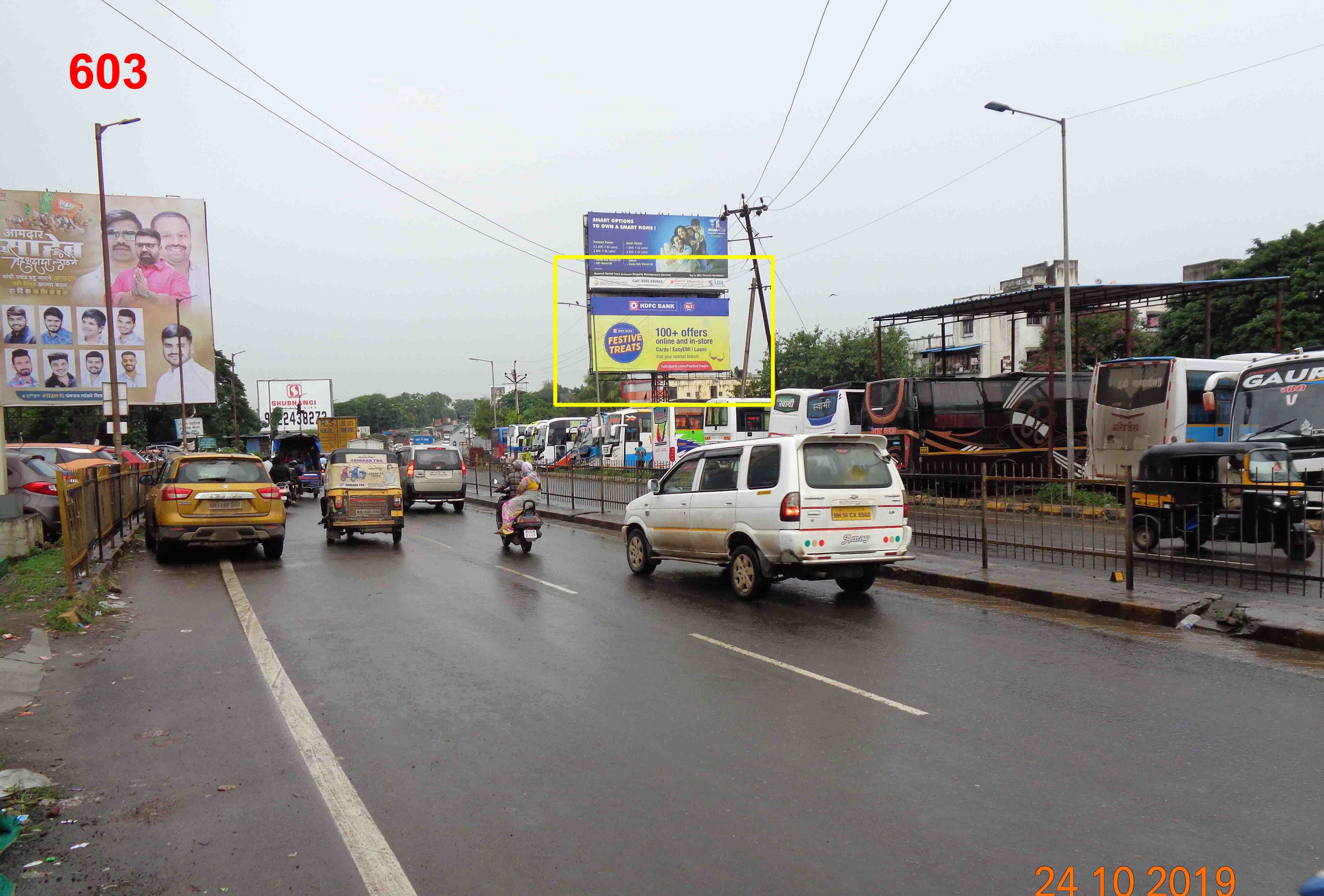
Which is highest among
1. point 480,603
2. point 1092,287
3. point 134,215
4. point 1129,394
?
point 134,215

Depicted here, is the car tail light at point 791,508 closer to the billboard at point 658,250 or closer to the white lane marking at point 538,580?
the white lane marking at point 538,580

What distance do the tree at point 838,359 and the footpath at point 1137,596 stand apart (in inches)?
1556

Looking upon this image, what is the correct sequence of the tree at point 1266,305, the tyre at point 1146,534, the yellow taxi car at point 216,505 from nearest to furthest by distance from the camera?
the tyre at point 1146,534 < the yellow taxi car at point 216,505 < the tree at point 1266,305

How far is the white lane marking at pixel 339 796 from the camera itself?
3684 mm

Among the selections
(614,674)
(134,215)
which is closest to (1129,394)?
(614,674)

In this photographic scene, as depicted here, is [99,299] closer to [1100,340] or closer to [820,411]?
[820,411]

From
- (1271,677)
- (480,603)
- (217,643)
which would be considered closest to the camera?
(1271,677)

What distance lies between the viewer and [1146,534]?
430 inches

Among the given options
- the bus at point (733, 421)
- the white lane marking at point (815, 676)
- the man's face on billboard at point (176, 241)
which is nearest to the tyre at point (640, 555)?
the white lane marking at point (815, 676)

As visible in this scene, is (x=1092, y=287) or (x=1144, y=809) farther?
(x=1092, y=287)

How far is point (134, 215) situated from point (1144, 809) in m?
46.2

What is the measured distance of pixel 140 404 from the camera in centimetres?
4219

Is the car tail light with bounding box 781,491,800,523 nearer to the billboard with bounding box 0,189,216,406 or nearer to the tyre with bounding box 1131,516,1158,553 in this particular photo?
the tyre with bounding box 1131,516,1158,553

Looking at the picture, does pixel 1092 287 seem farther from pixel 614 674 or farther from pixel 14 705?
pixel 14 705
